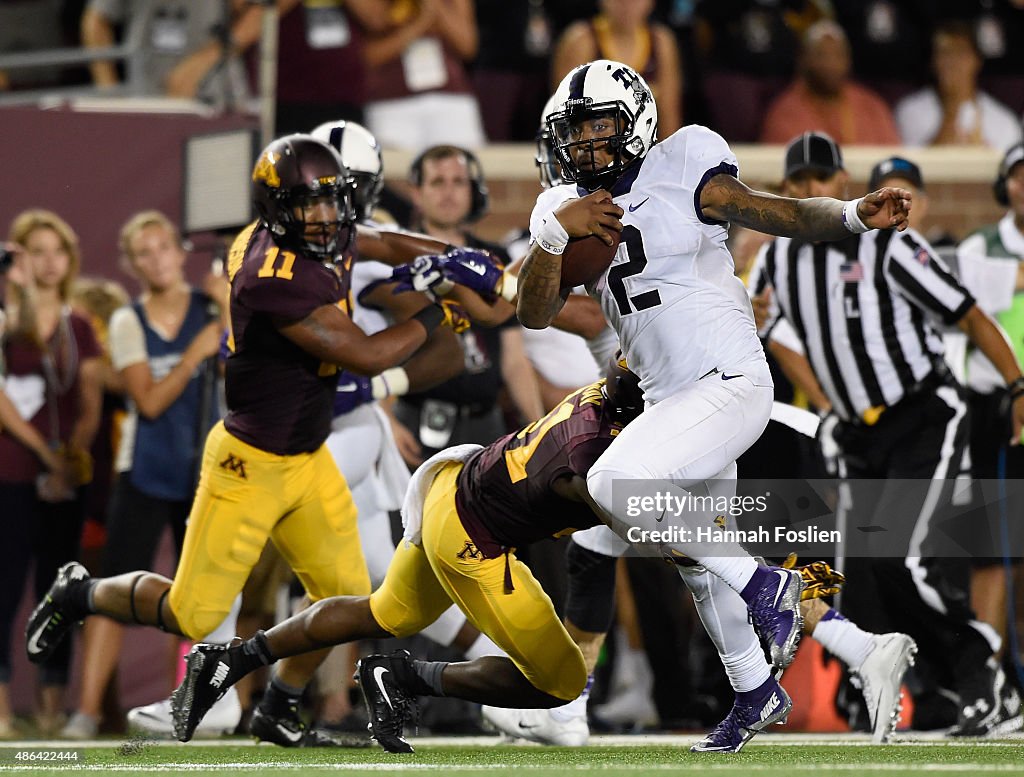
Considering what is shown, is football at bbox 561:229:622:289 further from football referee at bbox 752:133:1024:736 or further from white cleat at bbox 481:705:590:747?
football referee at bbox 752:133:1024:736

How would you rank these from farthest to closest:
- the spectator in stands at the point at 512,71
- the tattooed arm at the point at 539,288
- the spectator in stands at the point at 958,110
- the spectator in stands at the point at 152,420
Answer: the spectator in stands at the point at 958,110 < the spectator in stands at the point at 512,71 < the spectator in stands at the point at 152,420 < the tattooed arm at the point at 539,288

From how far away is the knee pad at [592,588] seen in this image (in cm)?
550

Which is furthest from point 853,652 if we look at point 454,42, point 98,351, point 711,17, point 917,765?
point 711,17

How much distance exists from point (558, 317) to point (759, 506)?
3.79ft

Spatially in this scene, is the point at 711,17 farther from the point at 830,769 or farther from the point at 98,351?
the point at 830,769

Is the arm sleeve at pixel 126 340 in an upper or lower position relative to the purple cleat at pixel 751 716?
upper

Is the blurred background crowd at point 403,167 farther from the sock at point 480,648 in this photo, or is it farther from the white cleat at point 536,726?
the white cleat at point 536,726

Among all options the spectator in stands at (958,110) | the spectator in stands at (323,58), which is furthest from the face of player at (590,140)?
the spectator in stands at (958,110)

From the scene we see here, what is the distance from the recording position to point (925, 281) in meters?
6.01

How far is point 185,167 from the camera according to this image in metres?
7.09

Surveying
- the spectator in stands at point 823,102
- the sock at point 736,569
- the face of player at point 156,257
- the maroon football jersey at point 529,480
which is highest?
the spectator in stands at point 823,102

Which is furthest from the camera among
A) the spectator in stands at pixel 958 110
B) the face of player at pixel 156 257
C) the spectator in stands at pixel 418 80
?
the spectator in stands at pixel 958 110

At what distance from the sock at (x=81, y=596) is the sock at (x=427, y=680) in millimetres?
1238

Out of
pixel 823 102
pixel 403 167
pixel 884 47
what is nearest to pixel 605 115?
pixel 403 167
